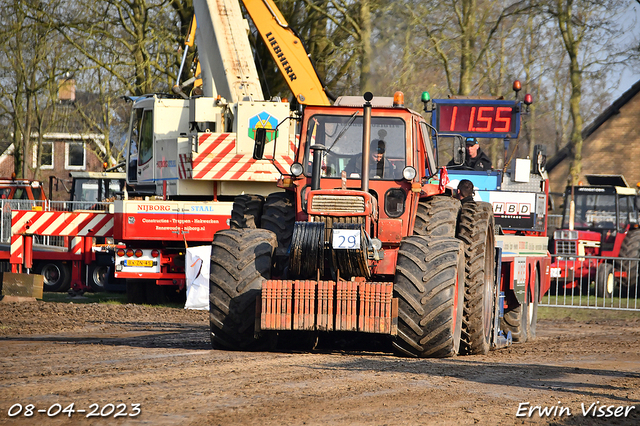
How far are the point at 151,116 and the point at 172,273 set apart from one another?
3073mm

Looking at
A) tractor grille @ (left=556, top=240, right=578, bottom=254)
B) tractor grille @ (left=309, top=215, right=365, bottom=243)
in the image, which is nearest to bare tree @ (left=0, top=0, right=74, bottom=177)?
tractor grille @ (left=556, top=240, right=578, bottom=254)

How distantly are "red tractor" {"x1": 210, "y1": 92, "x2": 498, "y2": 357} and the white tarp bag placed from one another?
513cm

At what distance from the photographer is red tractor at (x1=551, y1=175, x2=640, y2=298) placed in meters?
20.5

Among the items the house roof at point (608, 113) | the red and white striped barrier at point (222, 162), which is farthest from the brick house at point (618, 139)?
the red and white striped barrier at point (222, 162)

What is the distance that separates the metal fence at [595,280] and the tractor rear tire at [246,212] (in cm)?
1050

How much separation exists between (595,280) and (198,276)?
10057 millimetres

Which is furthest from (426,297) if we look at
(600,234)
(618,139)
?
(618,139)

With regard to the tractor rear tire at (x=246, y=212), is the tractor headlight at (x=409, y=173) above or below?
above

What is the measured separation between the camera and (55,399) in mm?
5816

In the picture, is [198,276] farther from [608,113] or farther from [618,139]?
[608,113]

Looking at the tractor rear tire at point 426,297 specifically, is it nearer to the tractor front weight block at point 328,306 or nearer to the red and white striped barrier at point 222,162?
the tractor front weight block at point 328,306

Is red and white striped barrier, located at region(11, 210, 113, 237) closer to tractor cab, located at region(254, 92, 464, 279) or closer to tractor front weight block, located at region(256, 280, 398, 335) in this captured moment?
tractor cab, located at region(254, 92, 464, 279)

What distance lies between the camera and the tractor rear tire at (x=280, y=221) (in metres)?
8.87

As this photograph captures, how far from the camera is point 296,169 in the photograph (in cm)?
914
